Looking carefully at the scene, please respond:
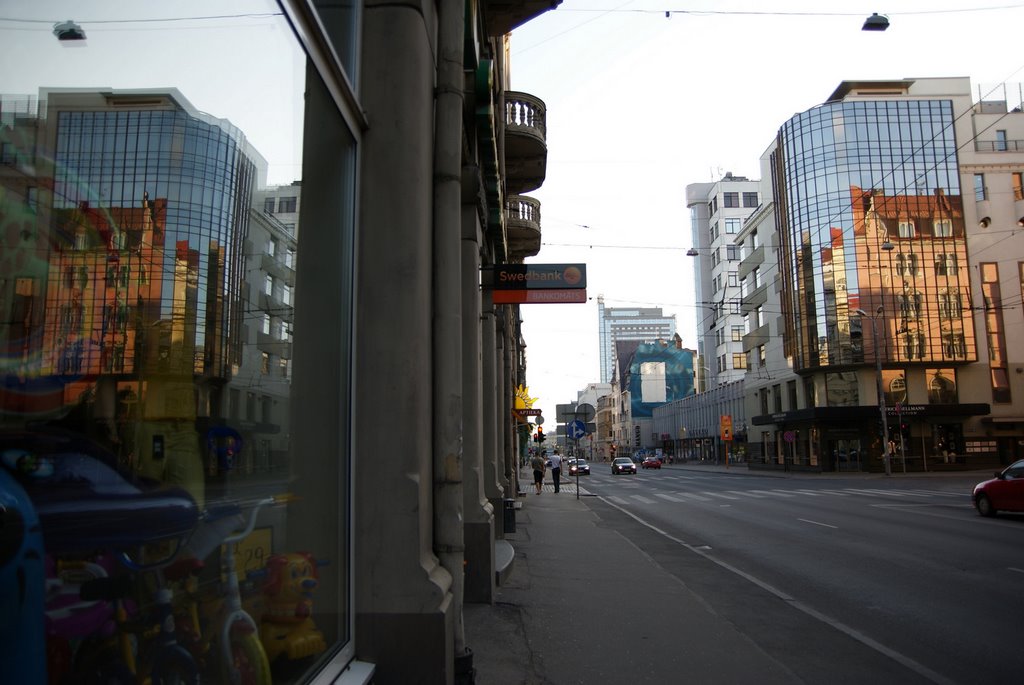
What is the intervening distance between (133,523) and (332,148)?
8.66 feet

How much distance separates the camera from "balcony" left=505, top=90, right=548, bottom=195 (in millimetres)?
14344

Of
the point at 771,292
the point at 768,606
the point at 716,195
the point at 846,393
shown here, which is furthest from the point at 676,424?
the point at 768,606

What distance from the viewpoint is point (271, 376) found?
11.6ft

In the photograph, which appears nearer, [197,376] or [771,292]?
[197,376]

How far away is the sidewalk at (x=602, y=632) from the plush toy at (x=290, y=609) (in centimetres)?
189

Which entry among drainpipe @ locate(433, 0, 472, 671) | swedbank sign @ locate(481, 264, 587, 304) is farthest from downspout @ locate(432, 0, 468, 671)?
swedbank sign @ locate(481, 264, 587, 304)

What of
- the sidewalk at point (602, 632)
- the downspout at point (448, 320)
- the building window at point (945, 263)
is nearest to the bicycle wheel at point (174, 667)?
the downspout at point (448, 320)

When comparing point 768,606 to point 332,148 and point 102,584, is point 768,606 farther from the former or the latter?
point 102,584

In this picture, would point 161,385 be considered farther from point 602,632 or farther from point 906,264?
point 906,264

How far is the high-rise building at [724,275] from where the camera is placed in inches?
3093

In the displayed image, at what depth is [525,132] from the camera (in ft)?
46.9

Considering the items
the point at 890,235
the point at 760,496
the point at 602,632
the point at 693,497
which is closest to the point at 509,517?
the point at 602,632

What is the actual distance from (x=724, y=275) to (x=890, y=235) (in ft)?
108

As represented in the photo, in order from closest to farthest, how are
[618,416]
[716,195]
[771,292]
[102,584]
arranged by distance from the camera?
[102,584] → [771,292] → [716,195] → [618,416]
